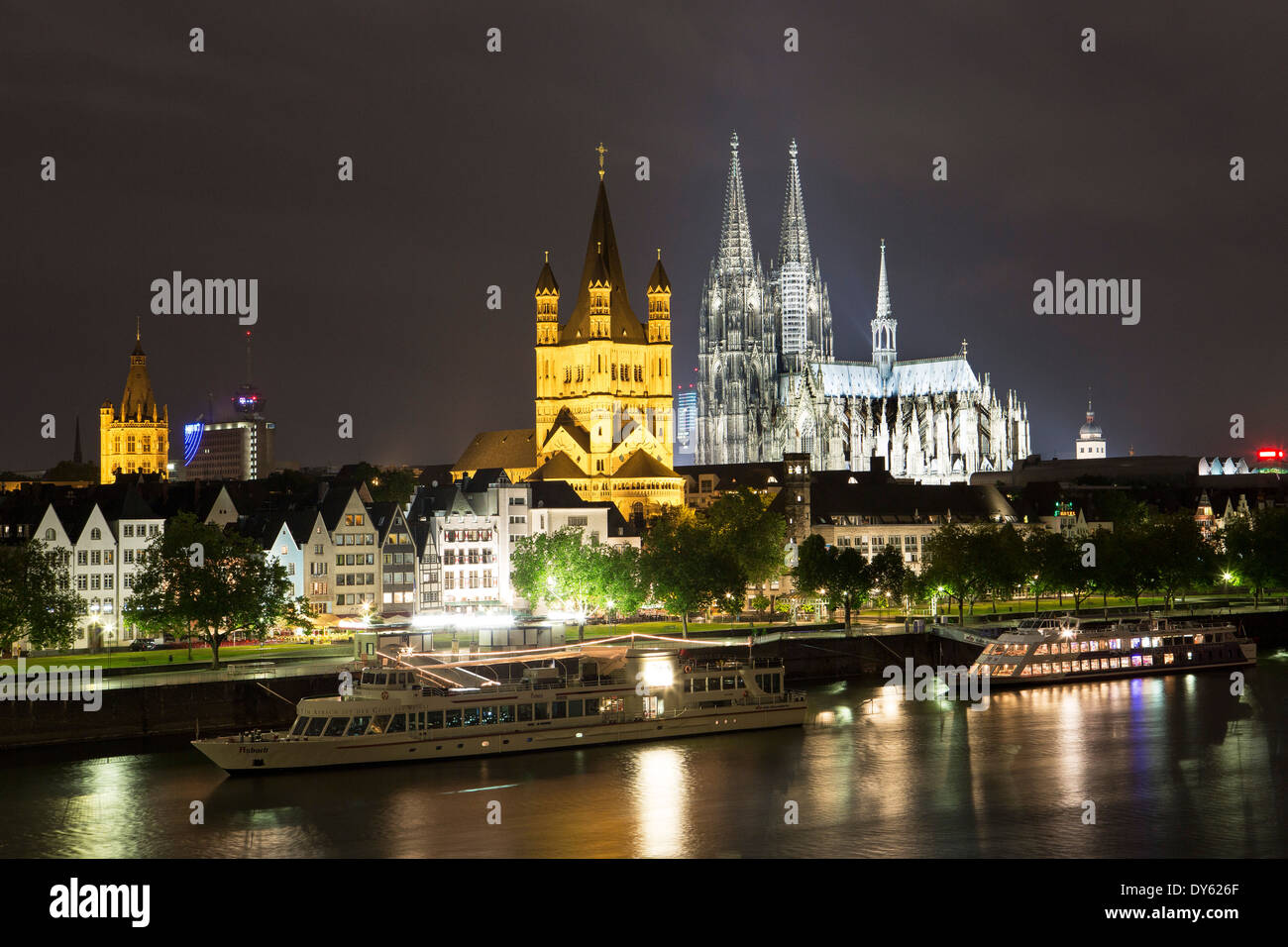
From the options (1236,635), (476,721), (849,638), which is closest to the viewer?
(476,721)

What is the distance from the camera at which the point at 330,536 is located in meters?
93.4

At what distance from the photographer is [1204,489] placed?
192625 mm

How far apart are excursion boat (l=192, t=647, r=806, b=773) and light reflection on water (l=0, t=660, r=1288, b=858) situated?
912 millimetres

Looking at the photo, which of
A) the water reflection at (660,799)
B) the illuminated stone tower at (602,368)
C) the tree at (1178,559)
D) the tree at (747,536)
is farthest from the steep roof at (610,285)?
the water reflection at (660,799)

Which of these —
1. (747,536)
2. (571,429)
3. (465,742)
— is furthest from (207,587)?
(571,429)

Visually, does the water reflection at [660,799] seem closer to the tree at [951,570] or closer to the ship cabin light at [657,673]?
the ship cabin light at [657,673]

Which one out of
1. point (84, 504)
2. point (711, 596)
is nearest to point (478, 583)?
point (711, 596)

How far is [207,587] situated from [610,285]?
71981 mm

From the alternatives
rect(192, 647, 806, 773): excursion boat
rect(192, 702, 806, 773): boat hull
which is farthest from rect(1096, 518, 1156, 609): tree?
rect(192, 702, 806, 773): boat hull

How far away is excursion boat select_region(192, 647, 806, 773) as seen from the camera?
2360 inches

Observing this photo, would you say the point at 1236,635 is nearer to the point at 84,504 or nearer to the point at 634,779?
the point at 634,779
